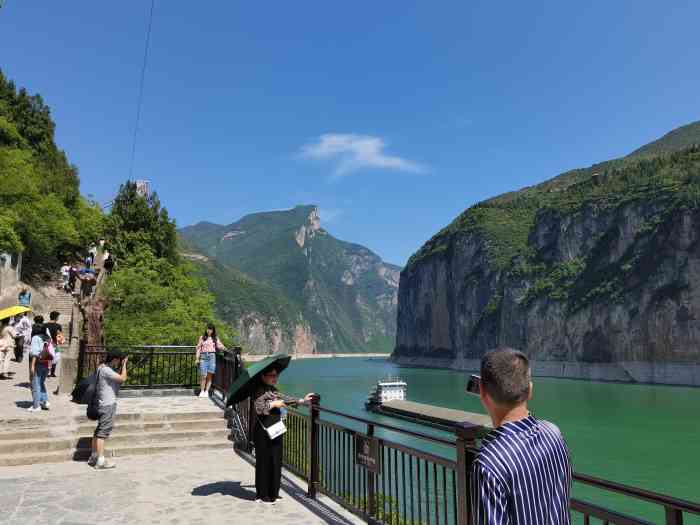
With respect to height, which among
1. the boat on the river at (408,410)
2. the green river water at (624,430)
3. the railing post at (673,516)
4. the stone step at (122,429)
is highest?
the railing post at (673,516)

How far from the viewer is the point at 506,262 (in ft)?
428

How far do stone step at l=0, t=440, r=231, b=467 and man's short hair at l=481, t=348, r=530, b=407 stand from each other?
372 inches

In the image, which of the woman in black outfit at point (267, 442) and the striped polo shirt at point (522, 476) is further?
the woman in black outfit at point (267, 442)

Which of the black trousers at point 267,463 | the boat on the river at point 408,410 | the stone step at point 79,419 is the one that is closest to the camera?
the black trousers at point 267,463

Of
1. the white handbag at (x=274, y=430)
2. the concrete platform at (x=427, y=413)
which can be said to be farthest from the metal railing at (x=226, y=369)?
the concrete platform at (x=427, y=413)

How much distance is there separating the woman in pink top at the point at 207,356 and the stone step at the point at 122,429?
258 centimetres

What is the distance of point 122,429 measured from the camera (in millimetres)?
10375

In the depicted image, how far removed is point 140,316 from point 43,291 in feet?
57.3

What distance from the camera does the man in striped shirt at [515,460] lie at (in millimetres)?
1968

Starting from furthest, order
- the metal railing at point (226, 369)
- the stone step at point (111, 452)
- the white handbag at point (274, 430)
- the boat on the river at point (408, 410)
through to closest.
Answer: the boat on the river at point (408, 410), the metal railing at point (226, 369), the stone step at point (111, 452), the white handbag at point (274, 430)

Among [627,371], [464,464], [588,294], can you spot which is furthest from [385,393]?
[588,294]

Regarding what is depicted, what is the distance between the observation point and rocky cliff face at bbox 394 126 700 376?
8319 cm

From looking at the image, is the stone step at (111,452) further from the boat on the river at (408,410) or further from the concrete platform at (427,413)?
the concrete platform at (427,413)

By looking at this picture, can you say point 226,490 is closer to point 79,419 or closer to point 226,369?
point 79,419
